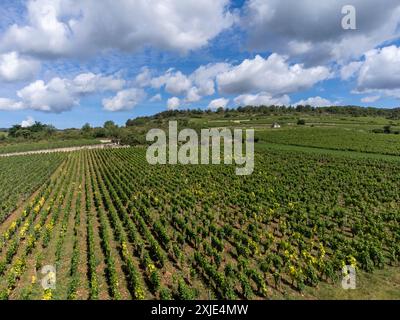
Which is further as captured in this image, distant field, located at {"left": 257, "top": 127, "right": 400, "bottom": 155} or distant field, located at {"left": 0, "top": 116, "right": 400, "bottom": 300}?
distant field, located at {"left": 257, "top": 127, "right": 400, "bottom": 155}

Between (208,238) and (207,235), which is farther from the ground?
(207,235)

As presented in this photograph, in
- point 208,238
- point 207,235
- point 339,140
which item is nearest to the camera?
point 208,238

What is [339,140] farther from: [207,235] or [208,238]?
[208,238]

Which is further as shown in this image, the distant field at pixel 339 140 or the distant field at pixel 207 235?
the distant field at pixel 339 140

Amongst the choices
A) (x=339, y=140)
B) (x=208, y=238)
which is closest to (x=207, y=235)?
(x=208, y=238)

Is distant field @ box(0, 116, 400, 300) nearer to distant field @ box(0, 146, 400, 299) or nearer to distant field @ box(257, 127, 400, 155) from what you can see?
distant field @ box(0, 146, 400, 299)

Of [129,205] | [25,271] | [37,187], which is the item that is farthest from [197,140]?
[25,271]

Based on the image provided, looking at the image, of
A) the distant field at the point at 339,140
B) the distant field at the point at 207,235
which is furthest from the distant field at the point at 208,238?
the distant field at the point at 339,140

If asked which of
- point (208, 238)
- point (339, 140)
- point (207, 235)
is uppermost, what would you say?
point (339, 140)

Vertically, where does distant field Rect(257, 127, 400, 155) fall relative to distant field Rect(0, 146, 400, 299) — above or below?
above

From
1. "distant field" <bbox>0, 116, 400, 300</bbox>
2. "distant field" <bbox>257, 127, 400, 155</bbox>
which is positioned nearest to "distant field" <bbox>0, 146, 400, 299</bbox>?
"distant field" <bbox>0, 116, 400, 300</bbox>

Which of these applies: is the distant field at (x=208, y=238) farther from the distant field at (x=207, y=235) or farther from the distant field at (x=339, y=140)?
the distant field at (x=339, y=140)
